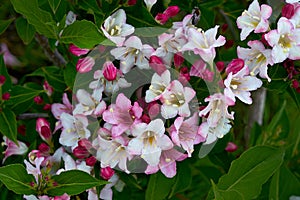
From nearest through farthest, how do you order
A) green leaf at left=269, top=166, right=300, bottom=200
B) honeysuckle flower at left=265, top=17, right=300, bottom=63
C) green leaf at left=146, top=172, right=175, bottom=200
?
honeysuckle flower at left=265, top=17, right=300, bottom=63
green leaf at left=146, top=172, right=175, bottom=200
green leaf at left=269, top=166, right=300, bottom=200

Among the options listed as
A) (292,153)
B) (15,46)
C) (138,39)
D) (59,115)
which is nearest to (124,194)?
(59,115)

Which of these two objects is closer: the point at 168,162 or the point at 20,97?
the point at 168,162

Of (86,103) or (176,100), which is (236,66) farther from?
(86,103)

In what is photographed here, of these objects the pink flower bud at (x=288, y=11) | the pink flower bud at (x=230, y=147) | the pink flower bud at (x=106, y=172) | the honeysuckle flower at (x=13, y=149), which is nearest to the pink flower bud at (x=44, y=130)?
the honeysuckle flower at (x=13, y=149)

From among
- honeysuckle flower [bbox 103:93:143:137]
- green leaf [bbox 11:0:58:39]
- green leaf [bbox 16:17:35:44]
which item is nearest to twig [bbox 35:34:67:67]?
green leaf [bbox 16:17:35:44]

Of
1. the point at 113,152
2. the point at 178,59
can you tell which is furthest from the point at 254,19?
the point at 113,152

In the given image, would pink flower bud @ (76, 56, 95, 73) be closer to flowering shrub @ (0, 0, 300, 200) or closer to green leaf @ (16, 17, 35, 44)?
flowering shrub @ (0, 0, 300, 200)

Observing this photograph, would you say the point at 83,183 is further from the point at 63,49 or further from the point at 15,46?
the point at 15,46
